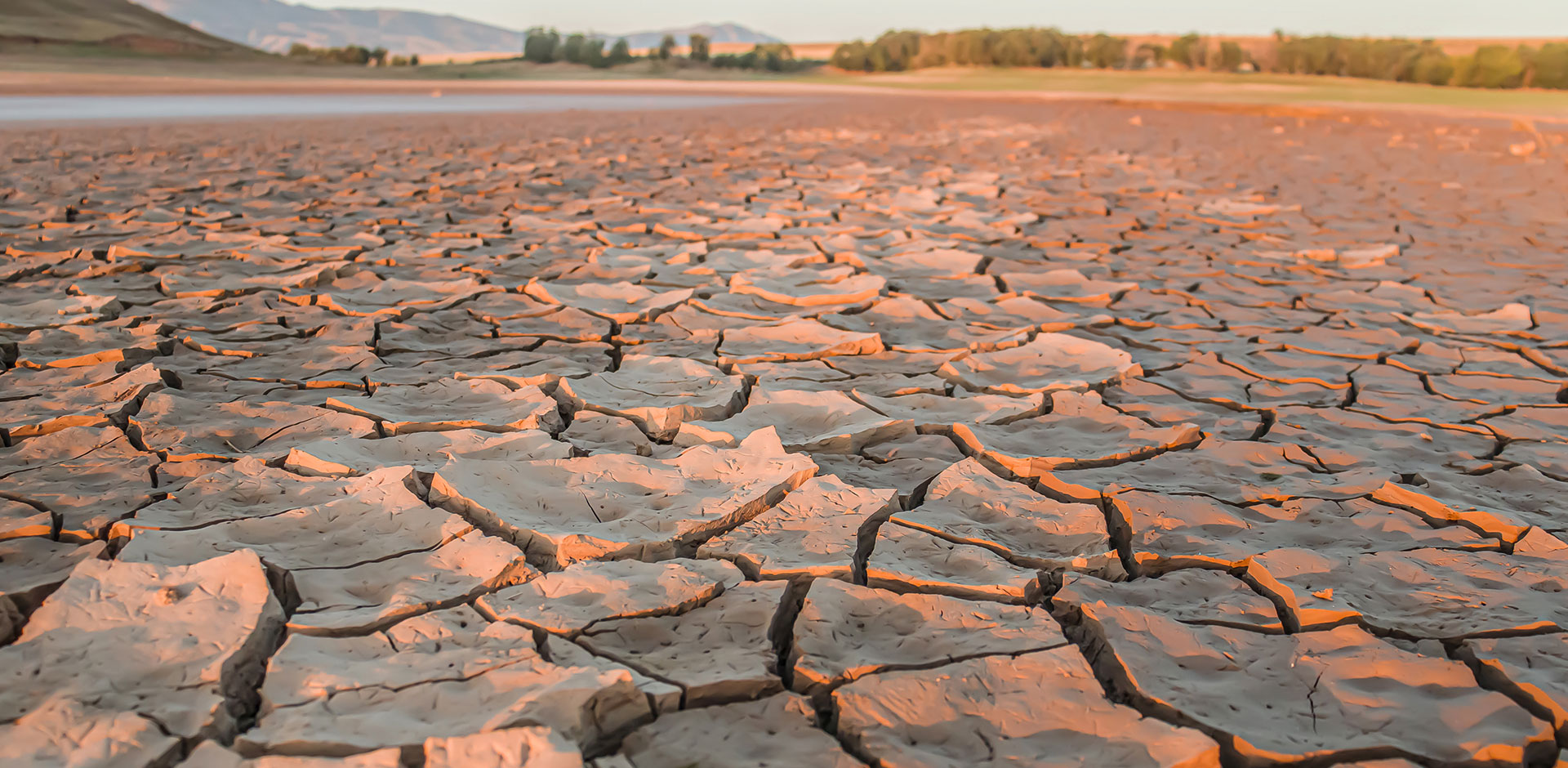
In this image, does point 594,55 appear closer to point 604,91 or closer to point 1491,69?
point 604,91

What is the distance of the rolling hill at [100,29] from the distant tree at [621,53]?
11.9 metres

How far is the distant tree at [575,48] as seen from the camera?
32.8 metres

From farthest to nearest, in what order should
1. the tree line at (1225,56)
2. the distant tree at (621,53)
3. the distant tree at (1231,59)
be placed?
the distant tree at (621,53)
the distant tree at (1231,59)
the tree line at (1225,56)

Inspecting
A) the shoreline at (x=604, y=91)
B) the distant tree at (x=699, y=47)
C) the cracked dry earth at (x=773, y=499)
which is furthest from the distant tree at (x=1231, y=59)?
the cracked dry earth at (x=773, y=499)

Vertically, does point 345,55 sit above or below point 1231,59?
above

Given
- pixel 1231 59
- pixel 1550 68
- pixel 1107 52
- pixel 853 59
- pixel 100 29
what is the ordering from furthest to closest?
pixel 853 59, pixel 1107 52, pixel 1231 59, pixel 100 29, pixel 1550 68

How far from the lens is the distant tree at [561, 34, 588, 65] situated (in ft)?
108

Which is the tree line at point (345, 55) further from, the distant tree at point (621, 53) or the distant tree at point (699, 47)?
the distant tree at point (699, 47)

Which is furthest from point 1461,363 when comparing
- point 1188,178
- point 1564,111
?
point 1564,111

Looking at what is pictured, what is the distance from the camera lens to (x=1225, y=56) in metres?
29.2

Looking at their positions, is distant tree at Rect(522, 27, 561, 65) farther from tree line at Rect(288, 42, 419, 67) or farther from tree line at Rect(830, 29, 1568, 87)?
tree line at Rect(830, 29, 1568, 87)

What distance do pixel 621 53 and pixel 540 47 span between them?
307 cm

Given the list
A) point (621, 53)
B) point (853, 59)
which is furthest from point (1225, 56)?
point (621, 53)

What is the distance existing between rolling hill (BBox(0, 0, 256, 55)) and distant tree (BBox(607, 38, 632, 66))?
469 inches
